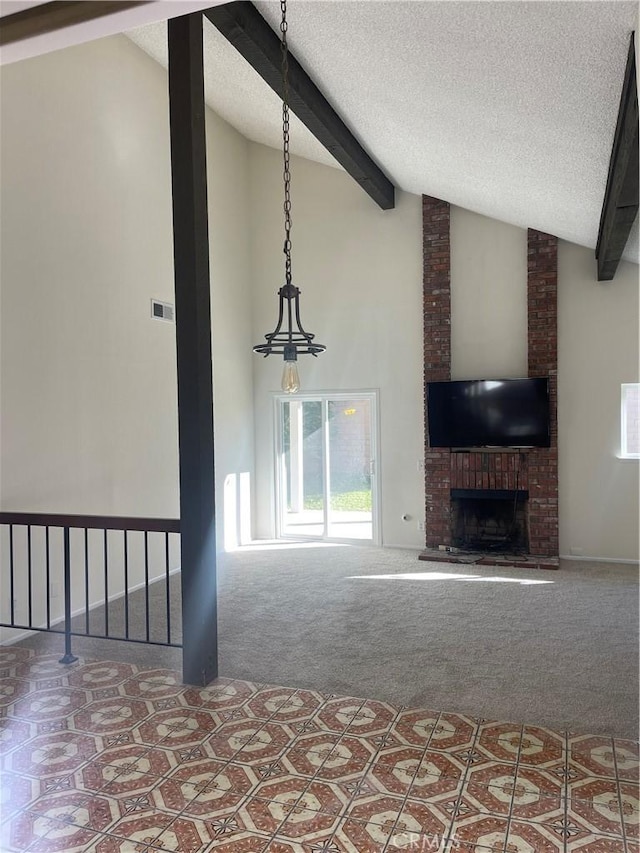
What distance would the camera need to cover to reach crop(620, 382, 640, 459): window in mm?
6285

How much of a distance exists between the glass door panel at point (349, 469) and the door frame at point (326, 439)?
5 cm

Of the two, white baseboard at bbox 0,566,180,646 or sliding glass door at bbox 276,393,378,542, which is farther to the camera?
sliding glass door at bbox 276,393,378,542

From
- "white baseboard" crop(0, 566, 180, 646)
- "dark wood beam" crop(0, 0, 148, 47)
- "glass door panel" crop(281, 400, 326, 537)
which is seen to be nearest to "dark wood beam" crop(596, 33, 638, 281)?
"dark wood beam" crop(0, 0, 148, 47)

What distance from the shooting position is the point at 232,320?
725 cm

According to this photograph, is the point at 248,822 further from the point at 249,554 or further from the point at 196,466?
the point at 249,554

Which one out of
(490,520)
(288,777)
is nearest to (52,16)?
(288,777)

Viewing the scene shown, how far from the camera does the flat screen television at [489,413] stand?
20.9 feet

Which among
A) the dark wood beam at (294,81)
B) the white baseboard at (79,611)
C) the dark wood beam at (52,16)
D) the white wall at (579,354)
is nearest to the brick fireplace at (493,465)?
the white wall at (579,354)

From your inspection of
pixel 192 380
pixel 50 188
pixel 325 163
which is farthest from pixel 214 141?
pixel 192 380

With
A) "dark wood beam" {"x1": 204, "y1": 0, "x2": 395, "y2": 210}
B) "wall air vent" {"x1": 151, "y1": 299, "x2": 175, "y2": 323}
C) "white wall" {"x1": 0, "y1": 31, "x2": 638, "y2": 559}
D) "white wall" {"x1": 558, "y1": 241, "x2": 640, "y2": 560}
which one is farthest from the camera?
"white wall" {"x1": 558, "y1": 241, "x2": 640, "y2": 560}

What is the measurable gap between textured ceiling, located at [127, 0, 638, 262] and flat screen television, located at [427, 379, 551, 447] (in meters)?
1.60

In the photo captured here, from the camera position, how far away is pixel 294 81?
4258mm

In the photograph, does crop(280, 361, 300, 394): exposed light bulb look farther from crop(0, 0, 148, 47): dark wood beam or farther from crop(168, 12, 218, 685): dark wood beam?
crop(0, 0, 148, 47): dark wood beam

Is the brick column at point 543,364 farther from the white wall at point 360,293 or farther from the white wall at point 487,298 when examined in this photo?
the white wall at point 360,293
